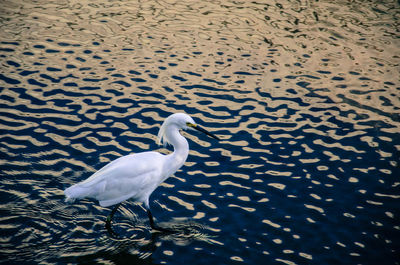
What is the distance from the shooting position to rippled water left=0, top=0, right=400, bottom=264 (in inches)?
292

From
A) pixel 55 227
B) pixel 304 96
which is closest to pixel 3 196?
pixel 55 227

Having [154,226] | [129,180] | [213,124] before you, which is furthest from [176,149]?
[213,124]

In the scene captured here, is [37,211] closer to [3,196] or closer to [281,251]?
[3,196]

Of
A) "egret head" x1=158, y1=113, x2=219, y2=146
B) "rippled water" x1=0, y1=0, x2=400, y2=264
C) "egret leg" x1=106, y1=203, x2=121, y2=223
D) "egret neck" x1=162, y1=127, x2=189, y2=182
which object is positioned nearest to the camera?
"rippled water" x1=0, y1=0, x2=400, y2=264

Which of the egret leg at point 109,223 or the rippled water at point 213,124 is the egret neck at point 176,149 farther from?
the egret leg at point 109,223

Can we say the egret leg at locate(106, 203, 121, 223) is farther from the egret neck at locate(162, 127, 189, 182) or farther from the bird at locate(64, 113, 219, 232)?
the egret neck at locate(162, 127, 189, 182)

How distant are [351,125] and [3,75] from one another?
368 inches

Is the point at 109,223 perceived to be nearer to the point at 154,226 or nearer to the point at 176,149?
the point at 154,226

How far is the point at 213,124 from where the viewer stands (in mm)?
10734

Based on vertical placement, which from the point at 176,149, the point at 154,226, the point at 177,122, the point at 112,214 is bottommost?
the point at 154,226

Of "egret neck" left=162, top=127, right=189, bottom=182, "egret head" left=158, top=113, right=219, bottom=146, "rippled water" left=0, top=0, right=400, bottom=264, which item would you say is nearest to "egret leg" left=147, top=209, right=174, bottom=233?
"rippled water" left=0, top=0, right=400, bottom=264

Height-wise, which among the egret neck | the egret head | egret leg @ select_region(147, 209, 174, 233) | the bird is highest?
the egret head

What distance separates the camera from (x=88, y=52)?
533 inches

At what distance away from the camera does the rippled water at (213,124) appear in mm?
7418
